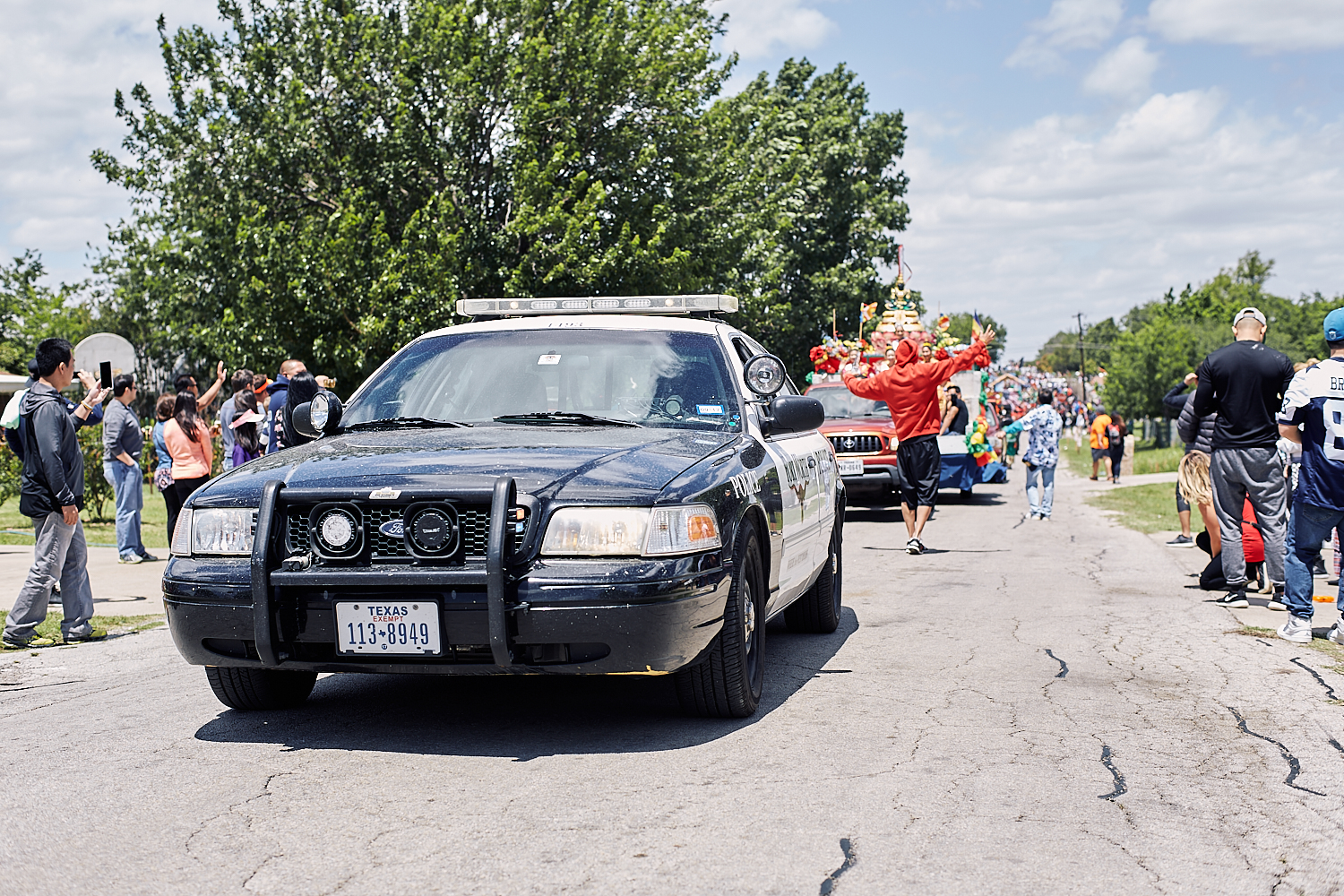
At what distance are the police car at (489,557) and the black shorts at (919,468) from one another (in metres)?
6.89

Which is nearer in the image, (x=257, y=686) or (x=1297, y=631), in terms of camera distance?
(x=257, y=686)

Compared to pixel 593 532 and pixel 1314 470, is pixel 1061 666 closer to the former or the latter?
pixel 1314 470

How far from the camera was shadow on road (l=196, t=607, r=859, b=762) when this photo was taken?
491cm

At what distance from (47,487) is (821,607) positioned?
4463 mm

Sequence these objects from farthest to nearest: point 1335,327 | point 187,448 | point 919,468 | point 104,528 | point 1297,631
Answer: point 104,528 < point 919,468 < point 187,448 < point 1297,631 < point 1335,327

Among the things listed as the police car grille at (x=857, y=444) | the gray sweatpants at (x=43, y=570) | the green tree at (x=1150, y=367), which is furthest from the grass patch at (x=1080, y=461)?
the gray sweatpants at (x=43, y=570)

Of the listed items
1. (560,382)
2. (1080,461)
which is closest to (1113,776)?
(560,382)

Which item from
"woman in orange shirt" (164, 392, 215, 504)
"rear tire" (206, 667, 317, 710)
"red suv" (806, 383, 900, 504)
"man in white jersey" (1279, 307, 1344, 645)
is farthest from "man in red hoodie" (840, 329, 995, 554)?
"rear tire" (206, 667, 317, 710)

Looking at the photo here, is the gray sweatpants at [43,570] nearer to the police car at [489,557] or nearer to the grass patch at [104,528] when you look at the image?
the police car at [489,557]

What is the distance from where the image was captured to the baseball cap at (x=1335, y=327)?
728 cm

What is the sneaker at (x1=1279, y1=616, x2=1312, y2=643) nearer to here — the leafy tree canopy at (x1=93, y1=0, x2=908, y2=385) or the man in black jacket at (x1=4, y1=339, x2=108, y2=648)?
the man in black jacket at (x1=4, y1=339, x2=108, y2=648)

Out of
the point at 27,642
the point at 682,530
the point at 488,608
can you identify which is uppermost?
the point at 682,530

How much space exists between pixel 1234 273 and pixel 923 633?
102031mm

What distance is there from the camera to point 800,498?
648 centimetres
